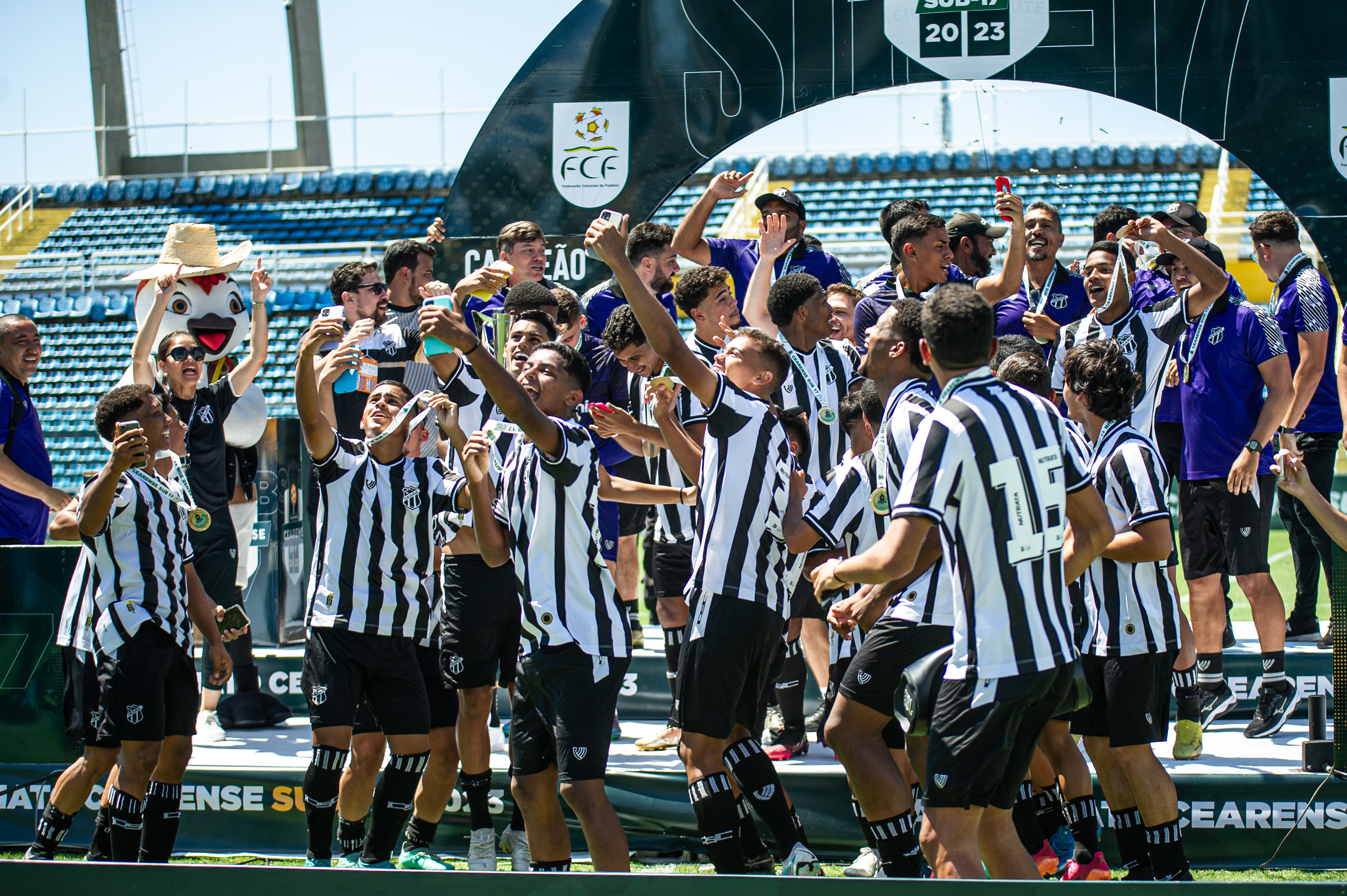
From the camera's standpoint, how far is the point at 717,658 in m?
4.12

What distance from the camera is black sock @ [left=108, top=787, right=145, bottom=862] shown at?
14.5ft

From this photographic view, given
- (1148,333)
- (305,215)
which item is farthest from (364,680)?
(305,215)

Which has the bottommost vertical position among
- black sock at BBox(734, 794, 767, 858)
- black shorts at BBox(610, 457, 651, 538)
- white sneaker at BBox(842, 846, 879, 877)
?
white sneaker at BBox(842, 846, 879, 877)

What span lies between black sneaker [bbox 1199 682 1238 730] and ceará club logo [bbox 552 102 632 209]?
379cm

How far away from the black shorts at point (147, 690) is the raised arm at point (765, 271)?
2759mm

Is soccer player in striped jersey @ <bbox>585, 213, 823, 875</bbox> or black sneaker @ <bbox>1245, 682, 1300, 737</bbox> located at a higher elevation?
soccer player in striped jersey @ <bbox>585, 213, 823, 875</bbox>

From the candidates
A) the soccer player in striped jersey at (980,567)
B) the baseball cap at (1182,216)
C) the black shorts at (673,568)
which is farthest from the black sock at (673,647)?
the baseball cap at (1182,216)

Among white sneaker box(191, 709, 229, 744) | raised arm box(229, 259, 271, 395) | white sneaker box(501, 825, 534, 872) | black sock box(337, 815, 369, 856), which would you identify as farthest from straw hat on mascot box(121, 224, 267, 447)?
white sneaker box(501, 825, 534, 872)

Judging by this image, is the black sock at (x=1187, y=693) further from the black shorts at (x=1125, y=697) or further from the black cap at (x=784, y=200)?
the black cap at (x=784, y=200)

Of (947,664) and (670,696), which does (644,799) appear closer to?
(670,696)

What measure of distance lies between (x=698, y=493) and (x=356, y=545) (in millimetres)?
1302

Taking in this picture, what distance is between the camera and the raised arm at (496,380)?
3.82 meters

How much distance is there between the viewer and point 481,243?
639 centimetres

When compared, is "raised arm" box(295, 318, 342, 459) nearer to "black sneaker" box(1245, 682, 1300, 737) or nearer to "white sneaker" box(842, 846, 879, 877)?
"white sneaker" box(842, 846, 879, 877)
